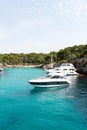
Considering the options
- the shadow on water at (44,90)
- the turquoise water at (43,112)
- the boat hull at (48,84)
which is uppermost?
the boat hull at (48,84)

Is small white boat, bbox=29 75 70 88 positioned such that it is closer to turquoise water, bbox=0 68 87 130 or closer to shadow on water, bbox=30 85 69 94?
shadow on water, bbox=30 85 69 94

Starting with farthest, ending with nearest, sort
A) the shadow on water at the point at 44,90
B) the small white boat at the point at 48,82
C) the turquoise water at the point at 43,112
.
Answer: the small white boat at the point at 48,82, the shadow on water at the point at 44,90, the turquoise water at the point at 43,112

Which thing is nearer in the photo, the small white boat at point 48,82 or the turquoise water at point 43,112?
the turquoise water at point 43,112

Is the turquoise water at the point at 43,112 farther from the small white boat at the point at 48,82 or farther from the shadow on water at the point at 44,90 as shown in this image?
the small white boat at the point at 48,82

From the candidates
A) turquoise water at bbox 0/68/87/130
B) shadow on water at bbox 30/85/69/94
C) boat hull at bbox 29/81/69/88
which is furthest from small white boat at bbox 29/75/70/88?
turquoise water at bbox 0/68/87/130

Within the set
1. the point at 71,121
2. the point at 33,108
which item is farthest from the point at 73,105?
the point at 71,121

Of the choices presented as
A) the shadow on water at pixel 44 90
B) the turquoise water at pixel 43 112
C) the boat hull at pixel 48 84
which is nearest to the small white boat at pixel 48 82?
the boat hull at pixel 48 84

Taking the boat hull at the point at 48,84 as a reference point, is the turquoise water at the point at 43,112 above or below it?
below

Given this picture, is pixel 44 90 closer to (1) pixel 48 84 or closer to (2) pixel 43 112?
(1) pixel 48 84

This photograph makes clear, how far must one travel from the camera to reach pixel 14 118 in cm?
2848

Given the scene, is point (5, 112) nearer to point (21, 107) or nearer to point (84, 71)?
point (21, 107)

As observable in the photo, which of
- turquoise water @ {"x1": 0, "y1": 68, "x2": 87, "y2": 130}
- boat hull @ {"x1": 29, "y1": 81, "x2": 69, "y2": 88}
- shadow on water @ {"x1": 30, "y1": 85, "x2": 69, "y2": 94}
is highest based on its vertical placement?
boat hull @ {"x1": 29, "y1": 81, "x2": 69, "y2": 88}

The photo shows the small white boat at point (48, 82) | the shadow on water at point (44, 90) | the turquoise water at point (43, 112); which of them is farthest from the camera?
the small white boat at point (48, 82)

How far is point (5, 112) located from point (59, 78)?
23.6 metres
